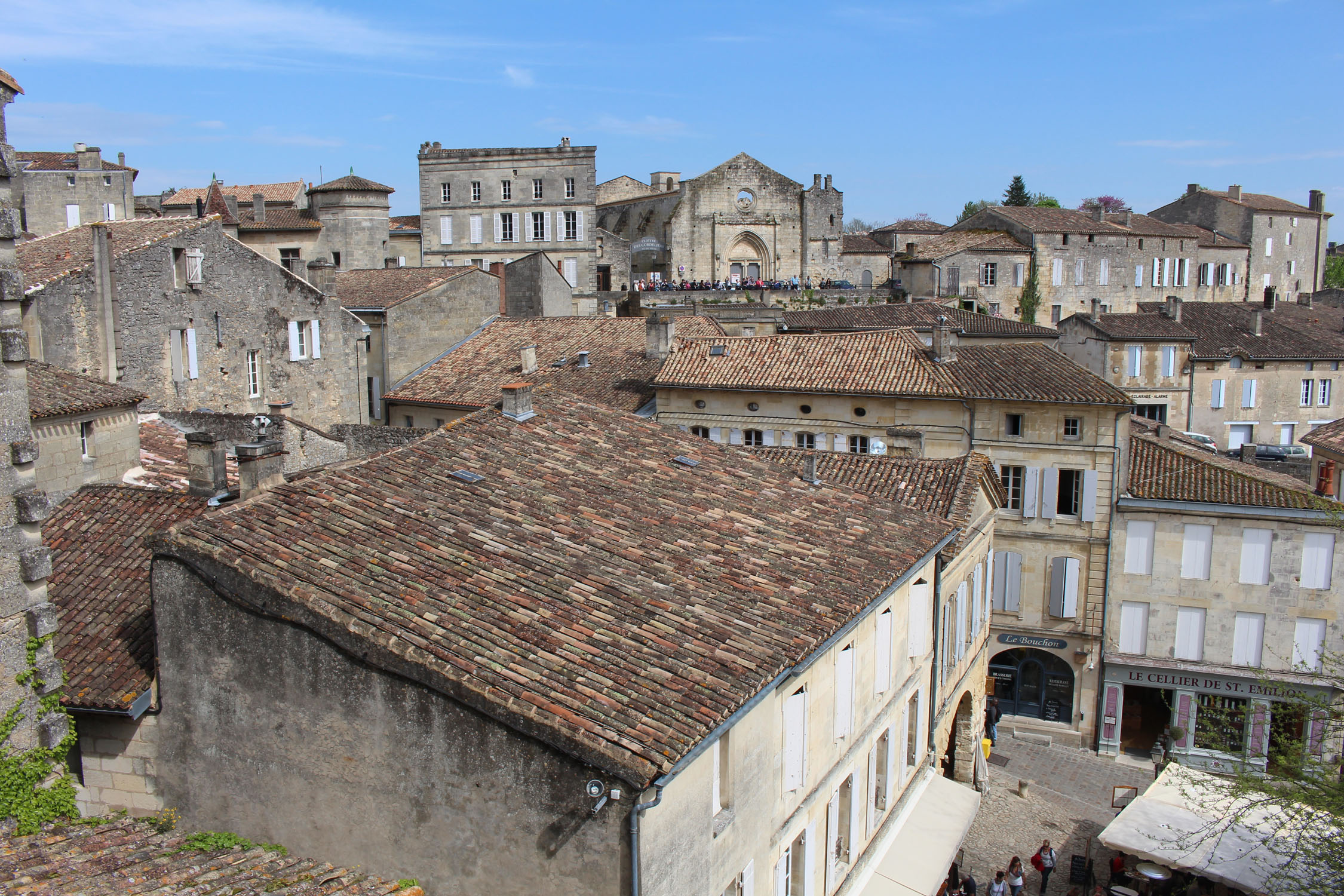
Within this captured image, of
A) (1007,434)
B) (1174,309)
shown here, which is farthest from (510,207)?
(1007,434)

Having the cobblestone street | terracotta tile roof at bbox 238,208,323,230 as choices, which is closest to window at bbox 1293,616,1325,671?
the cobblestone street

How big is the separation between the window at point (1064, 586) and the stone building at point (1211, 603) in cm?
94

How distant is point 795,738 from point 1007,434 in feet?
60.2

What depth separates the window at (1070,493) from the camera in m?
27.8

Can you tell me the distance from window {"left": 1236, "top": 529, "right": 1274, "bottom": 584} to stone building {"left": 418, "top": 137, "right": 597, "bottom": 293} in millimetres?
40261

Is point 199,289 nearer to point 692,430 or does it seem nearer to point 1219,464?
point 692,430

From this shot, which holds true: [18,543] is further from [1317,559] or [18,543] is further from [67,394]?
[1317,559]

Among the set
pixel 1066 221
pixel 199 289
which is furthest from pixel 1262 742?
pixel 1066 221

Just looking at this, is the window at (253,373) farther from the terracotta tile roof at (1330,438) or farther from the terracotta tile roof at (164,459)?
the terracotta tile roof at (1330,438)

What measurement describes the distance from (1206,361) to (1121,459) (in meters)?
23.3

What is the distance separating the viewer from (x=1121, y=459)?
2744 cm

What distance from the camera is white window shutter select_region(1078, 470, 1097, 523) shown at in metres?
27.6

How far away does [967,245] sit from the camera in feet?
206

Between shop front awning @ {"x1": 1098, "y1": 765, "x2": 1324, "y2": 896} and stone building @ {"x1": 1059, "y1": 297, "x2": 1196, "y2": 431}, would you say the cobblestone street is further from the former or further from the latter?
stone building @ {"x1": 1059, "y1": 297, "x2": 1196, "y2": 431}
